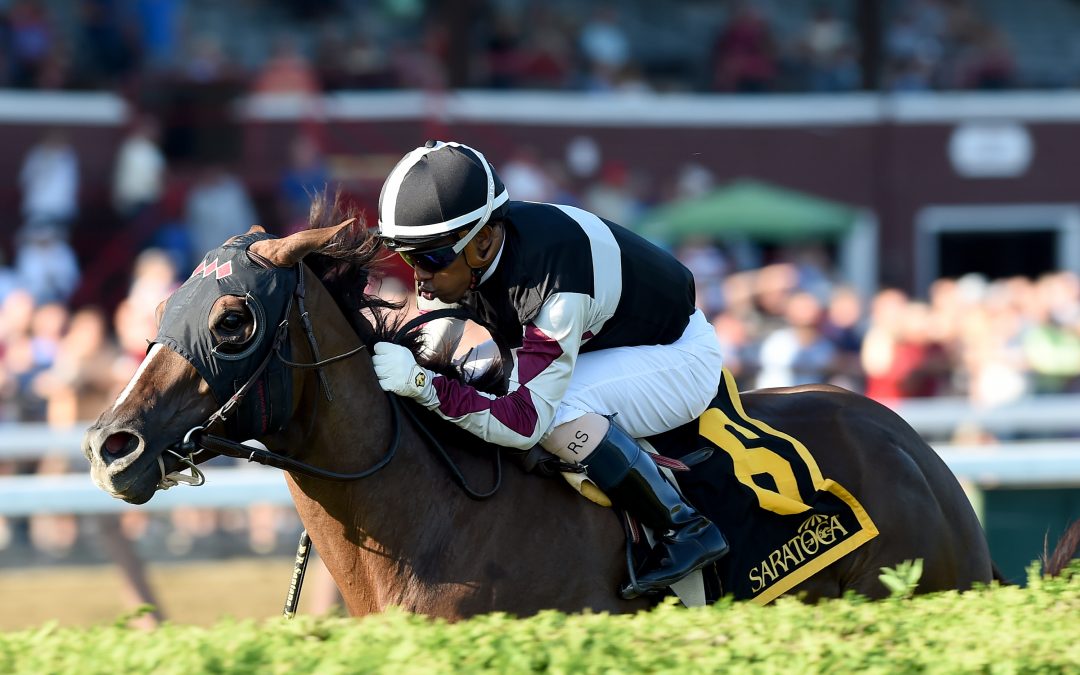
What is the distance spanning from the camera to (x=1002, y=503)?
23.6 ft

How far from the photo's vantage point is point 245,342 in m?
3.73

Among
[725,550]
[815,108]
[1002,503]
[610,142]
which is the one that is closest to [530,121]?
[610,142]

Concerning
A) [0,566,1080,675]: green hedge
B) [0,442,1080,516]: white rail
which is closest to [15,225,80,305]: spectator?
[0,442,1080,516]: white rail


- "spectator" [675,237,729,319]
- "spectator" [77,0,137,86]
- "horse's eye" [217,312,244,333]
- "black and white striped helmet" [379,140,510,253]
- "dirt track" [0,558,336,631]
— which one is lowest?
"dirt track" [0,558,336,631]

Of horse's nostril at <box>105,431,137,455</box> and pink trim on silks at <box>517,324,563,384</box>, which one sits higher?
pink trim on silks at <box>517,324,563,384</box>

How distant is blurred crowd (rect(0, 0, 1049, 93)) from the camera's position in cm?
1408

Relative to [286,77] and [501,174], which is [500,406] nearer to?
[501,174]

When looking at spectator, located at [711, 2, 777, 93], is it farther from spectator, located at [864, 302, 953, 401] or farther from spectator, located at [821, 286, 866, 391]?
spectator, located at [864, 302, 953, 401]

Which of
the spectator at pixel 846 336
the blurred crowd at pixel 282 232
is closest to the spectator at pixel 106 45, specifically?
the blurred crowd at pixel 282 232

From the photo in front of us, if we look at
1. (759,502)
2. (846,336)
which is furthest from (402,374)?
(846,336)

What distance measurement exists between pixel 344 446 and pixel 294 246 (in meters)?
0.56

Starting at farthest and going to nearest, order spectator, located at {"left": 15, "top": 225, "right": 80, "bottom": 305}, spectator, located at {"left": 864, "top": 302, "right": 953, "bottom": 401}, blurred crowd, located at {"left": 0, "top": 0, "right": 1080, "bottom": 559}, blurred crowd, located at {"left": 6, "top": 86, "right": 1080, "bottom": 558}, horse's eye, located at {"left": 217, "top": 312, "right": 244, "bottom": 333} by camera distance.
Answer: spectator, located at {"left": 15, "top": 225, "right": 80, "bottom": 305}, spectator, located at {"left": 864, "top": 302, "right": 953, "bottom": 401}, blurred crowd, located at {"left": 0, "top": 0, "right": 1080, "bottom": 559}, blurred crowd, located at {"left": 6, "top": 86, "right": 1080, "bottom": 558}, horse's eye, located at {"left": 217, "top": 312, "right": 244, "bottom": 333}

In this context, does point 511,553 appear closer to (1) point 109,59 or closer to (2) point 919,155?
(1) point 109,59

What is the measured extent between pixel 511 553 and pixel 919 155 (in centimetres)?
1443
